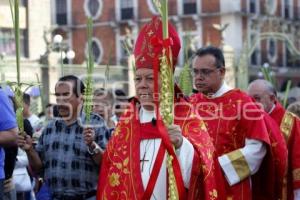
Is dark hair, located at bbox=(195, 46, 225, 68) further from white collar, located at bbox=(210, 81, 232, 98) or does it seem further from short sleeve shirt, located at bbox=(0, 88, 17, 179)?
short sleeve shirt, located at bbox=(0, 88, 17, 179)

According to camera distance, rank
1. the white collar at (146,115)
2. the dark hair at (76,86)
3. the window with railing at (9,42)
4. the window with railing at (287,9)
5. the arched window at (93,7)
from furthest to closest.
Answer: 1. the window with railing at (287,9)
2. the arched window at (93,7)
3. the window with railing at (9,42)
4. the dark hair at (76,86)
5. the white collar at (146,115)

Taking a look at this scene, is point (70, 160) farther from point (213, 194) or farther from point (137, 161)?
point (213, 194)

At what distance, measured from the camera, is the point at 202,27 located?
38.5m

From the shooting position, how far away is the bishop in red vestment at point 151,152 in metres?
4.09

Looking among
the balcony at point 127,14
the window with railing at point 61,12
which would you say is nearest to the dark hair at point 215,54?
the balcony at point 127,14

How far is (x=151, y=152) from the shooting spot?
4.25 meters

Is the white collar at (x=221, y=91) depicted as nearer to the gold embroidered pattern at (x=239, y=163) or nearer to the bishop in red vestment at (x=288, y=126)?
the gold embroidered pattern at (x=239, y=163)

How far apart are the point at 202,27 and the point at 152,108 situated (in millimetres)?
34553

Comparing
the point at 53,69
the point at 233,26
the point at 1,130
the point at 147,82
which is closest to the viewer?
the point at 147,82

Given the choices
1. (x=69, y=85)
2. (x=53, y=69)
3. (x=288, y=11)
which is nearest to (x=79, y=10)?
(x=288, y=11)

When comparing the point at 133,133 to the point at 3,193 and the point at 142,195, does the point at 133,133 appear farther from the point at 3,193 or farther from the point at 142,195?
the point at 3,193

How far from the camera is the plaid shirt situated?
5113 mm

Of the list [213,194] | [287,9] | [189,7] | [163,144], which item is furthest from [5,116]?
[287,9]

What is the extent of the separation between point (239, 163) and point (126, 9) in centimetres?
3682
